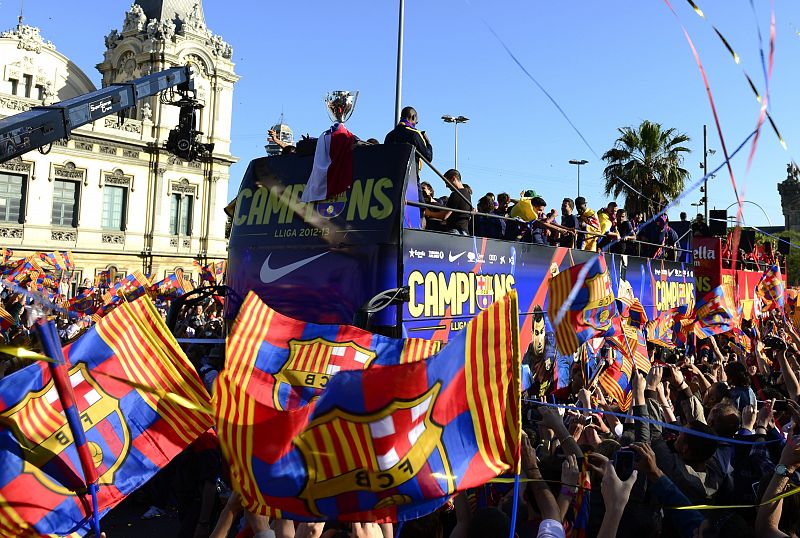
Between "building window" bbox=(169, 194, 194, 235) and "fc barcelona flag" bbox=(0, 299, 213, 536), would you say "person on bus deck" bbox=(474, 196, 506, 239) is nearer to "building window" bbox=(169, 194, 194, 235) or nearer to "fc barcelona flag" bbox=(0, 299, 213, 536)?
"fc barcelona flag" bbox=(0, 299, 213, 536)

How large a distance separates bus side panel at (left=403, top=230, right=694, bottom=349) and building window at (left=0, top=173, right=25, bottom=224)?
34684mm

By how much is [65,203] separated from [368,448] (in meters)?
39.4

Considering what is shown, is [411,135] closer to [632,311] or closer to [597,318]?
[597,318]

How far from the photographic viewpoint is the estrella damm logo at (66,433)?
3.65 meters

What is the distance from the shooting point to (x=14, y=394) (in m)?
3.97

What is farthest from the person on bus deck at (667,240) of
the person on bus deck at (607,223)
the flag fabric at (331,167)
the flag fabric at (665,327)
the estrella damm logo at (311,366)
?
the estrella damm logo at (311,366)

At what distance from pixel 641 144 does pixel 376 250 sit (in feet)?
77.6

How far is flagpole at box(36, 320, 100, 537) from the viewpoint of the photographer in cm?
322

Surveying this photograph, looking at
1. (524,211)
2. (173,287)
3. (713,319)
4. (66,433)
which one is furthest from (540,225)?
(173,287)

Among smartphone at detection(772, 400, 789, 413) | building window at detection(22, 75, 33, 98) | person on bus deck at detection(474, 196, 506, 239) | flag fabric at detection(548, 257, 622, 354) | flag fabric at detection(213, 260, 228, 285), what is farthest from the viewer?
building window at detection(22, 75, 33, 98)

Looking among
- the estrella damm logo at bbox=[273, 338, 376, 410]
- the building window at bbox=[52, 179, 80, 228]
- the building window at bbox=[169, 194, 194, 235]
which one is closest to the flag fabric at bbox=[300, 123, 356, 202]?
the estrella damm logo at bbox=[273, 338, 376, 410]

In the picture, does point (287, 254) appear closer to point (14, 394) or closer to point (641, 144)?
point (14, 394)

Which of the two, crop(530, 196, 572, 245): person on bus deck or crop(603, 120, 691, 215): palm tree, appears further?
crop(603, 120, 691, 215): palm tree

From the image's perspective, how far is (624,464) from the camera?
12.3ft
